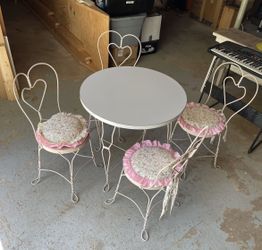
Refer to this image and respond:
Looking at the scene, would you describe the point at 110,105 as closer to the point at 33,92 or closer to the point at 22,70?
the point at 33,92

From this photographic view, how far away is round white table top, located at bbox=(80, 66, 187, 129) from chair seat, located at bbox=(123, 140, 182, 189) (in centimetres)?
20

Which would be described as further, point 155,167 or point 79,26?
point 79,26

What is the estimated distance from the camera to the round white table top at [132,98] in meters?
1.46

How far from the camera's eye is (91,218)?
5.45 feet

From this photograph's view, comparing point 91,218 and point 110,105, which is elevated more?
point 110,105

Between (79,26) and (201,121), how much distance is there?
6.96ft

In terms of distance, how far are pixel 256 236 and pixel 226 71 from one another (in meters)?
1.79

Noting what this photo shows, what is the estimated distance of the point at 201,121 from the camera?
5.99ft

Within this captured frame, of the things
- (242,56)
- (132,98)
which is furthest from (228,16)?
(132,98)

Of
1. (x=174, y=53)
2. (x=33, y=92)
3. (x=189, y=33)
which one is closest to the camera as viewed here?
(x=33, y=92)

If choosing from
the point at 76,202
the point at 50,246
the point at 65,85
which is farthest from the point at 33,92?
the point at 50,246

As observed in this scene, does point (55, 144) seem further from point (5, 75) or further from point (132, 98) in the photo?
point (5, 75)

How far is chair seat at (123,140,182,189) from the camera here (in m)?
→ 1.42

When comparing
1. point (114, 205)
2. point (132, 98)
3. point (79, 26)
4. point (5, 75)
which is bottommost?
point (114, 205)
